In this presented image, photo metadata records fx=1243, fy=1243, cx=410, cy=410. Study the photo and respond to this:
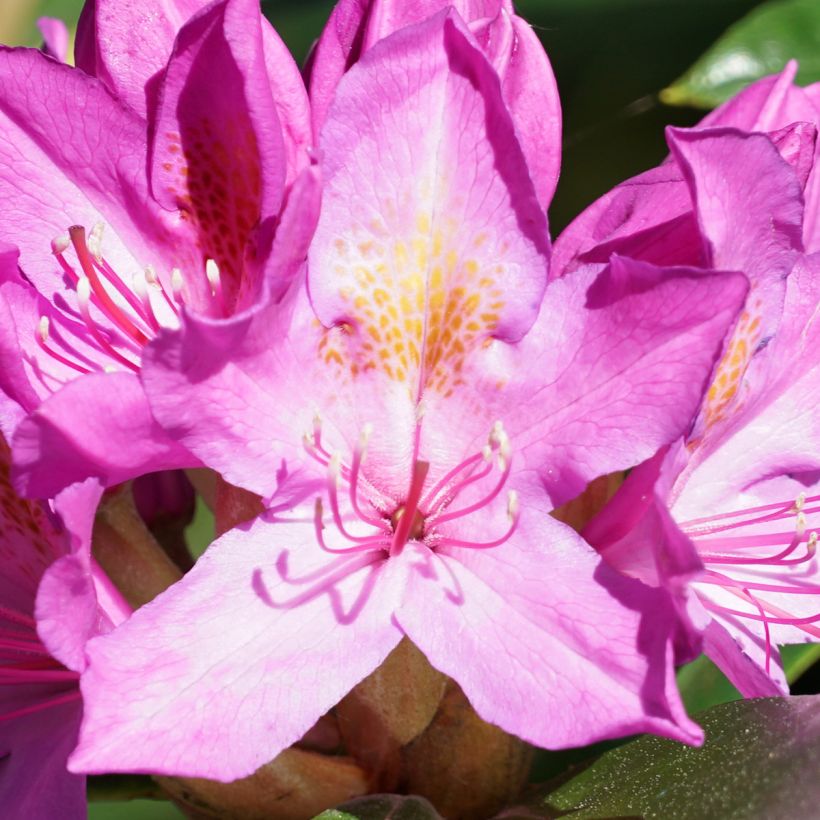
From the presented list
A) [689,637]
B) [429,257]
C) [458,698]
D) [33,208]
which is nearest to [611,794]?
[458,698]

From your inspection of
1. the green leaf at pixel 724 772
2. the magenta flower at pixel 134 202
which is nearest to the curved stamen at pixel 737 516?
the green leaf at pixel 724 772

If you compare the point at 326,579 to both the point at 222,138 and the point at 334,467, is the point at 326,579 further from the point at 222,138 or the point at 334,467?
the point at 222,138

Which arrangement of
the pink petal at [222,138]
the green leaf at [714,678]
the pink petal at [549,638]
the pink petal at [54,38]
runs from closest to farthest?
the pink petal at [549,638] < the pink petal at [222,138] < the pink petal at [54,38] < the green leaf at [714,678]

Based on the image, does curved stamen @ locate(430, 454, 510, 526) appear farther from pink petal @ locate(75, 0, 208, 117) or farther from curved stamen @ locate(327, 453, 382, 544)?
pink petal @ locate(75, 0, 208, 117)

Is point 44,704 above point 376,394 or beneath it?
beneath

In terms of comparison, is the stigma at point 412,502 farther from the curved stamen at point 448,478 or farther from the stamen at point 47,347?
the stamen at point 47,347

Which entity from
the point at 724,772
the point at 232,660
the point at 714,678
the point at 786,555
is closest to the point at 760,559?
the point at 786,555

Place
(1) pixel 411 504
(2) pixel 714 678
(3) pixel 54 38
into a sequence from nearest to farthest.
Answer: (1) pixel 411 504 < (3) pixel 54 38 < (2) pixel 714 678

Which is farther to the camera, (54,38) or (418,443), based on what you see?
(54,38)
